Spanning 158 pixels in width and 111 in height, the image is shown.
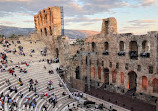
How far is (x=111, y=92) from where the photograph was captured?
2503 centimetres

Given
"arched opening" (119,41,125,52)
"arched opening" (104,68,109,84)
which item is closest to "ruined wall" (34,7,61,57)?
"arched opening" (104,68,109,84)

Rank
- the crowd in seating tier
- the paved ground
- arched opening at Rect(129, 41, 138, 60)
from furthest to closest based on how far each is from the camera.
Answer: arched opening at Rect(129, 41, 138, 60)
the paved ground
the crowd in seating tier

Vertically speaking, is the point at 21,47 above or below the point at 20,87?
above

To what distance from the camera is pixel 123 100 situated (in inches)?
846

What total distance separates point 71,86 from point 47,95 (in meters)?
6.76

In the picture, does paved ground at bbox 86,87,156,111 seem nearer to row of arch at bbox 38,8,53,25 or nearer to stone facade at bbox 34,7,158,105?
stone facade at bbox 34,7,158,105

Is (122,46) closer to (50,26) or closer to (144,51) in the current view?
(144,51)

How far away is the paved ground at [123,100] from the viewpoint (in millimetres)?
19062

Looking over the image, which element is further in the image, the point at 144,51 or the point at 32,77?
the point at 32,77

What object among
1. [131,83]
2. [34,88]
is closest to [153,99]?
[131,83]

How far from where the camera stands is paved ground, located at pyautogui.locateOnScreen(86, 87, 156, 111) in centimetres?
1906

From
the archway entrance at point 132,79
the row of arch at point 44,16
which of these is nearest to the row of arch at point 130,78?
the archway entrance at point 132,79

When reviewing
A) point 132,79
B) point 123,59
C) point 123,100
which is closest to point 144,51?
point 123,59

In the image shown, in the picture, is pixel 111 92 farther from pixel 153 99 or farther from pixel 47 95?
pixel 47 95
